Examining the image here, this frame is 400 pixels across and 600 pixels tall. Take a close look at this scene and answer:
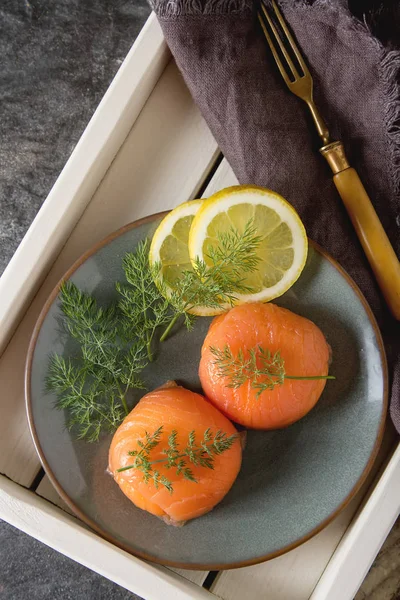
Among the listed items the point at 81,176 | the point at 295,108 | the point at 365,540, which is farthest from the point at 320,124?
the point at 365,540

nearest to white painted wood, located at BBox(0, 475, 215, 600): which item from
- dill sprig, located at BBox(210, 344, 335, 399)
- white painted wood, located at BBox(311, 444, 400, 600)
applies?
white painted wood, located at BBox(311, 444, 400, 600)

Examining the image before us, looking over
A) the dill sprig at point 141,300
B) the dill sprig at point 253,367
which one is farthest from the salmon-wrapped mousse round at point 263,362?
the dill sprig at point 141,300

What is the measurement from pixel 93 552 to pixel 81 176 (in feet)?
2.32

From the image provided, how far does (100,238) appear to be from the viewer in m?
1.29

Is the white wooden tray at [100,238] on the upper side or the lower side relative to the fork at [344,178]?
lower

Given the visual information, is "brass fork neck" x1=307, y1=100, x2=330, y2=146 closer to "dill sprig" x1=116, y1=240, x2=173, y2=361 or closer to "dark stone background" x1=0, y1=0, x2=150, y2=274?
"dill sprig" x1=116, y1=240, x2=173, y2=361

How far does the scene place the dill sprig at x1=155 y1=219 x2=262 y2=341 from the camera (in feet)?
A: 3.49

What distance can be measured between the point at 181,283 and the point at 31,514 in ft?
1.64

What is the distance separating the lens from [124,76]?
1239 mm

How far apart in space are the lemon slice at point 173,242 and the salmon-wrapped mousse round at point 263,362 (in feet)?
0.42

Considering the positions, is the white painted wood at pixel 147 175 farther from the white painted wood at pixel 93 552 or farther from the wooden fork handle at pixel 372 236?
the wooden fork handle at pixel 372 236

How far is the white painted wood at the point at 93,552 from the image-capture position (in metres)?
1.08

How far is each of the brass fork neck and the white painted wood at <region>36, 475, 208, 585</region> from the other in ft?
2.91

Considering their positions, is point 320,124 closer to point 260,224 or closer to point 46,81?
point 260,224
